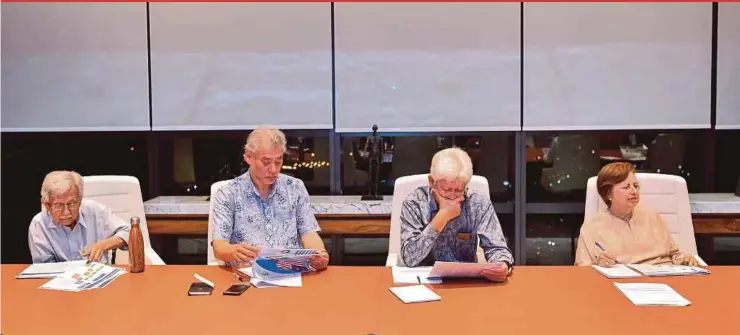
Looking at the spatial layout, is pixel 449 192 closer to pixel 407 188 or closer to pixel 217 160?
pixel 407 188

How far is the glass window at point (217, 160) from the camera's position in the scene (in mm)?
4625

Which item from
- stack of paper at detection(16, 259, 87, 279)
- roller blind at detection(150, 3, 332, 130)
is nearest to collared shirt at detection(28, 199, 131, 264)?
stack of paper at detection(16, 259, 87, 279)

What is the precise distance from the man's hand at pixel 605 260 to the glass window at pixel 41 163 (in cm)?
312

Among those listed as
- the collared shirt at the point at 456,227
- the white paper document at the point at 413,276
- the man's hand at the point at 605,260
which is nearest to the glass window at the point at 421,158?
the man's hand at the point at 605,260

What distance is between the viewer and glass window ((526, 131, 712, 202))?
4566mm

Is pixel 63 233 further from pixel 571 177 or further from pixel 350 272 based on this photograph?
pixel 571 177

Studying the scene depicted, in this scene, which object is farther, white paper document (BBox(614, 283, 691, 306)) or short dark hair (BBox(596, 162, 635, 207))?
short dark hair (BBox(596, 162, 635, 207))

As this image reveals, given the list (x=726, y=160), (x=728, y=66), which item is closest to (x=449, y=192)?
(x=728, y=66)

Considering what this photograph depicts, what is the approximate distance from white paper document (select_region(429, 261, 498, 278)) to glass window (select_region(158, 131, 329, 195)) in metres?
2.30

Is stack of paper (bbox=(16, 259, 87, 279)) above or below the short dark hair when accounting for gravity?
below

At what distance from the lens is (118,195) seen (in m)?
3.45

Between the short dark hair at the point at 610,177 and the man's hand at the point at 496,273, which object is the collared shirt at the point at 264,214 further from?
the short dark hair at the point at 610,177

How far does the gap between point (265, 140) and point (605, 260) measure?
1601 millimetres

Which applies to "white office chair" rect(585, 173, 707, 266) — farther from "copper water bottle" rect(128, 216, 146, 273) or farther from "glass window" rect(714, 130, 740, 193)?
"copper water bottle" rect(128, 216, 146, 273)
